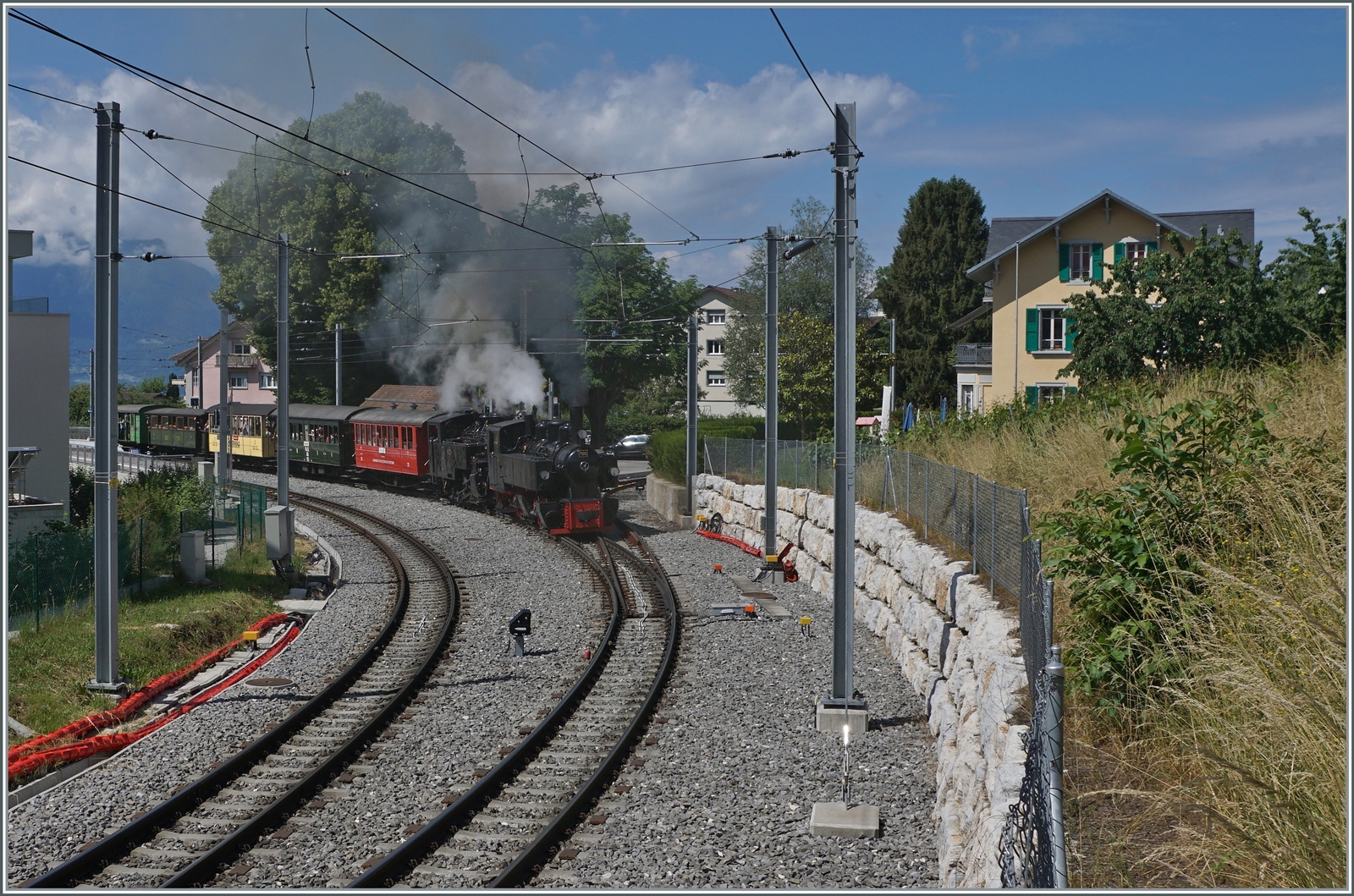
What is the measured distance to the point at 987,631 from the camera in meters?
9.07

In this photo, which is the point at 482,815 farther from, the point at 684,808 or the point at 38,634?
the point at 38,634

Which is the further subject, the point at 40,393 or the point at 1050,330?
the point at 1050,330

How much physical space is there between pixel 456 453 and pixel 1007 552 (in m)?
21.0

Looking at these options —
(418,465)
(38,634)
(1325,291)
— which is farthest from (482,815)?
(418,465)

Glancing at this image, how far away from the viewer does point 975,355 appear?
3897 centimetres

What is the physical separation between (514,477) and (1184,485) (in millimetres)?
19668

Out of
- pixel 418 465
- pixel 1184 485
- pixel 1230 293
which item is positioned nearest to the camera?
pixel 1184 485

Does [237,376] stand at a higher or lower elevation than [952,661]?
higher

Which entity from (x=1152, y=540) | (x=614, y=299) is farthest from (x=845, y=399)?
(x=614, y=299)

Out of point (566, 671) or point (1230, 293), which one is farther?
point (1230, 293)

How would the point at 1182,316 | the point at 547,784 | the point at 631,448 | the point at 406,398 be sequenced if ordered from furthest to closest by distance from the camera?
the point at 631,448 < the point at 406,398 < the point at 1182,316 < the point at 547,784

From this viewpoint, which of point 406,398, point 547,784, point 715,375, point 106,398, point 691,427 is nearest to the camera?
point 547,784

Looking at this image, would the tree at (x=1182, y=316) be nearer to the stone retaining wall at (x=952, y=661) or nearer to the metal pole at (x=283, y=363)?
the stone retaining wall at (x=952, y=661)

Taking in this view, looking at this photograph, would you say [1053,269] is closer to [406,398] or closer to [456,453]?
[456,453]
